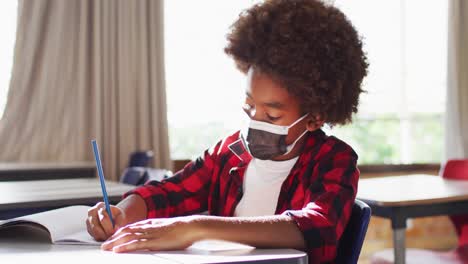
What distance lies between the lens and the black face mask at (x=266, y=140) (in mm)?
1275

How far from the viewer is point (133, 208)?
4.19 ft

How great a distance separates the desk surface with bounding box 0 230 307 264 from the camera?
0.81 metres

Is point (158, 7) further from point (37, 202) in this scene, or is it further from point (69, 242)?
point (69, 242)

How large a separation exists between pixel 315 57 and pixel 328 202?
34 centimetres

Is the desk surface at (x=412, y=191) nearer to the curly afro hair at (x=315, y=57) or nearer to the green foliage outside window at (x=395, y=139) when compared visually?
the curly afro hair at (x=315, y=57)

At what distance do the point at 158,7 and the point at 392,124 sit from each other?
2.19 metres

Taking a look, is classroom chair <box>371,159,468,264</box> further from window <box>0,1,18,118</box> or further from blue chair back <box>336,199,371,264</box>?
window <box>0,1,18,118</box>

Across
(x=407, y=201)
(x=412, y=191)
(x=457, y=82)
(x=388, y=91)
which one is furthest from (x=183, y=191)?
(x=457, y=82)

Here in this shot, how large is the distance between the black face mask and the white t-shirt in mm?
22

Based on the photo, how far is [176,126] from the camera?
4402 millimetres

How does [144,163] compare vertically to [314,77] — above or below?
below

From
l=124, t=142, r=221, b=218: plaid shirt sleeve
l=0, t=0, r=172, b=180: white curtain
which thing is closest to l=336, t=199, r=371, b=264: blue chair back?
l=124, t=142, r=221, b=218: plaid shirt sleeve

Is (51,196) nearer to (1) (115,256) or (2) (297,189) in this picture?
(2) (297,189)

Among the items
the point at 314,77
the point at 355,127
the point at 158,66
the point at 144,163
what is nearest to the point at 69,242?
the point at 314,77
